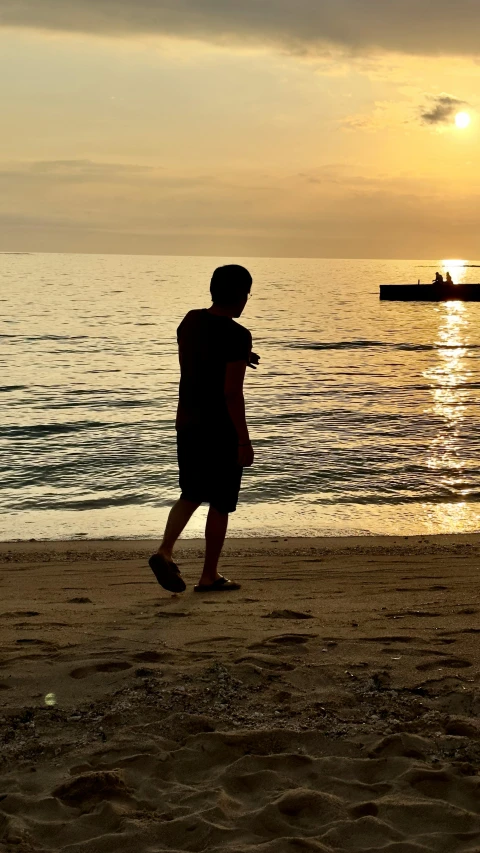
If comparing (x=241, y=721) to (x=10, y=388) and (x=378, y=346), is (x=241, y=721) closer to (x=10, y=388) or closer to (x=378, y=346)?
(x=10, y=388)

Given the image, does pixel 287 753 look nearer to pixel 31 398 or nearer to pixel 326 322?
pixel 31 398

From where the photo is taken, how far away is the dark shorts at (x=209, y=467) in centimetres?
513

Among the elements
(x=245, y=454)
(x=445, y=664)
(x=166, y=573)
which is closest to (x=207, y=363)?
(x=245, y=454)

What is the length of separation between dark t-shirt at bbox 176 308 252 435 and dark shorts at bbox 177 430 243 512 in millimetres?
69

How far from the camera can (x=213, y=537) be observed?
5.35m

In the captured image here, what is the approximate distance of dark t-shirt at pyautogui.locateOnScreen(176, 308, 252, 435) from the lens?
493 centimetres

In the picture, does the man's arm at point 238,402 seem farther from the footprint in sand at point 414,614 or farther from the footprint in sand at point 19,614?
the footprint in sand at point 19,614

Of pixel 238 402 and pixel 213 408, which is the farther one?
pixel 213 408

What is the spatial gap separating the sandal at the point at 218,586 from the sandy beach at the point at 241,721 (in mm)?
89

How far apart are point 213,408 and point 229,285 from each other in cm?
75

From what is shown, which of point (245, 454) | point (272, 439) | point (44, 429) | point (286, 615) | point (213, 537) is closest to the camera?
point (286, 615)

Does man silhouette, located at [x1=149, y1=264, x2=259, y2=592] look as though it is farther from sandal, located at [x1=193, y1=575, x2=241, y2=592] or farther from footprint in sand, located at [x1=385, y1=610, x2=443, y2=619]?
footprint in sand, located at [x1=385, y1=610, x2=443, y2=619]

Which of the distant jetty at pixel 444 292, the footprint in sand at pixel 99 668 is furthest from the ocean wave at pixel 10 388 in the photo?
the distant jetty at pixel 444 292

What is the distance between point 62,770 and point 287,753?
2.77 feet
